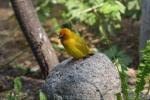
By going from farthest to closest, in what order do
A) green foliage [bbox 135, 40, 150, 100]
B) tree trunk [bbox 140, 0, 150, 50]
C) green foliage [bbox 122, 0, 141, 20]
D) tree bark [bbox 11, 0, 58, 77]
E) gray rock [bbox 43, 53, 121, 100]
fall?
green foliage [bbox 122, 0, 141, 20] → tree trunk [bbox 140, 0, 150, 50] → tree bark [bbox 11, 0, 58, 77] → gray rock [bbox 43, 53, 121, 100] → green foliage [bbox 135, 40, 150, 100]

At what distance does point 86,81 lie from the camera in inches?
181

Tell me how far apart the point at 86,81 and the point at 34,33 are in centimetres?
137

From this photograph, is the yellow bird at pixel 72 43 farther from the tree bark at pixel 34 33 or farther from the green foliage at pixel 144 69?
the tree bark at pixel 34 33

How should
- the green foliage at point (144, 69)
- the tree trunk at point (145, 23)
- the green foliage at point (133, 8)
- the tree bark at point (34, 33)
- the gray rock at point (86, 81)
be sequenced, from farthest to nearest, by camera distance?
the green foliage at point (133, 8), the tree trunk at point (145, 23), the tree bark at point (34, 33), the gray rock at point (86, 81), the green foliage at point (144, 69)

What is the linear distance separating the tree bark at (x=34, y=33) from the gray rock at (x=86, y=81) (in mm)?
1052

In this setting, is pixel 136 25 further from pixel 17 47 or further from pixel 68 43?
pixel 68 43

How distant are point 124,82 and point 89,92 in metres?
0.31

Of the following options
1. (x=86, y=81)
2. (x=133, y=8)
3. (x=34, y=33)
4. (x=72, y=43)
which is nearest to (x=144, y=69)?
(x=86, y=81)

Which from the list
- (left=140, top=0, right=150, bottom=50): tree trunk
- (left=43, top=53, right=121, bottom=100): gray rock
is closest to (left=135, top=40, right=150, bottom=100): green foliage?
(left=43, top=53, right=121, bottom=100): gray rock

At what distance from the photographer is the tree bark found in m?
5.71

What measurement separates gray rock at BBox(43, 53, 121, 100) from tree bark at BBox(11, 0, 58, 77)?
105 cm

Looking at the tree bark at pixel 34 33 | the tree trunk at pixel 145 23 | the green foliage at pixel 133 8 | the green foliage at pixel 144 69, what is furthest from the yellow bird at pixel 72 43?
the green foliage at pixel 133 8

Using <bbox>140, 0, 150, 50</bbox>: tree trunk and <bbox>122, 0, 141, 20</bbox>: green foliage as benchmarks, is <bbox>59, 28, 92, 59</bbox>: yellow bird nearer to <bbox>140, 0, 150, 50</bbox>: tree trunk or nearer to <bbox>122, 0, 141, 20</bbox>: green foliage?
<bbox>140, 0, 150, 50</bbox>: tree trunk

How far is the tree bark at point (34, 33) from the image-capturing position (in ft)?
18.7
